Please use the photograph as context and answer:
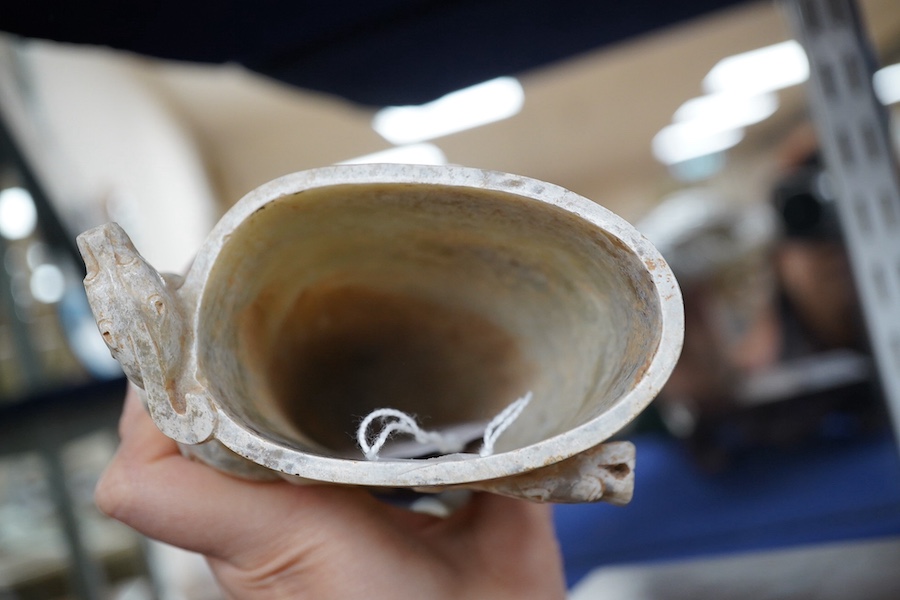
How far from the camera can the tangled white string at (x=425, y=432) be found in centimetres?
47

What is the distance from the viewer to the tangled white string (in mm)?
469

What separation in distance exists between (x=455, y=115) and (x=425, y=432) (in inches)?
184

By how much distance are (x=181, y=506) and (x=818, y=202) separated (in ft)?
4.59

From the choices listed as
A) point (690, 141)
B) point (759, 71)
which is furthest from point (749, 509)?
point (690, 141)

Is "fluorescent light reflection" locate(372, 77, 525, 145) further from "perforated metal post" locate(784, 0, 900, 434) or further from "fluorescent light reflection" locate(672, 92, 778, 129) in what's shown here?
"perforated metal post" locate(784, 0, 900, 434)

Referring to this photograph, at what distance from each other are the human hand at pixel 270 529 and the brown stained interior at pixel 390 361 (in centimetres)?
8

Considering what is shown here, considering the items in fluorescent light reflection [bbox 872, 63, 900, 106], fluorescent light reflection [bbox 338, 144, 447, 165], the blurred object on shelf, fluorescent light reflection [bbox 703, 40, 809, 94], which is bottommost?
the blurred object on shelf

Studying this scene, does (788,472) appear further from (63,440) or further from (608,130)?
(608,130)

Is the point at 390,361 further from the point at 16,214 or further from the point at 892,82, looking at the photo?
the point at 892,82

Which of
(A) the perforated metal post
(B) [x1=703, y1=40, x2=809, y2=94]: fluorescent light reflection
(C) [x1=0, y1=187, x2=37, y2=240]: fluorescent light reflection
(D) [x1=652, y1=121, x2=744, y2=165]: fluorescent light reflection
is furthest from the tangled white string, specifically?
(D) [x1=652, y1=121, x2=744, y2=165]: fluorescent light reflection

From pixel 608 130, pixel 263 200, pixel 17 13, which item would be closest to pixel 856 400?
pixel 263 200

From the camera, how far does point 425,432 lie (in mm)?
552

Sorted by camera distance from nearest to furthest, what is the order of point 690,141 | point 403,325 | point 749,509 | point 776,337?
point 403,325, point 749,509, point 776,337, point 690,141

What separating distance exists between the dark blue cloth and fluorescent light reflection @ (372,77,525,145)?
3181 millimetres
